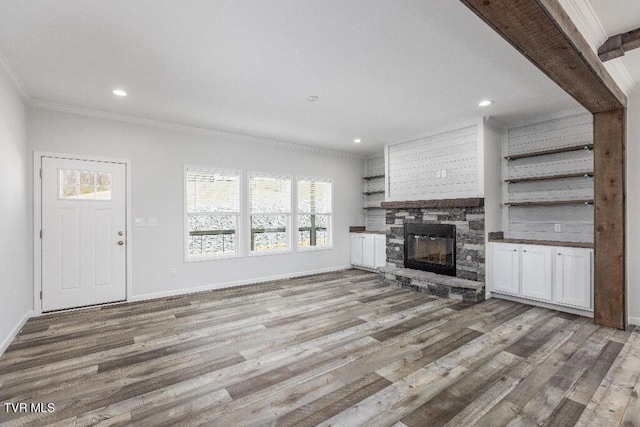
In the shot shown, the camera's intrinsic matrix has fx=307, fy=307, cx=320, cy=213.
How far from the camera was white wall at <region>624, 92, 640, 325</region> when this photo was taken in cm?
353

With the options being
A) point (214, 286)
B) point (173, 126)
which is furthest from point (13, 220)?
point (214, 286)

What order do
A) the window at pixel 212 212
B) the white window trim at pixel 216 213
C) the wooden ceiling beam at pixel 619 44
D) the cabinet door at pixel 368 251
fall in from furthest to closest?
the cabinet door at pixel 368 251, the window at pixel 212 212, the white window trim at pixel 216 213, the wooden ceiling beam at pixel 619 44

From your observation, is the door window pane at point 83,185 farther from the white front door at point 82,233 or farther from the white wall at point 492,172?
the white wall at point 492,172

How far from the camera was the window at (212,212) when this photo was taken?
513cm

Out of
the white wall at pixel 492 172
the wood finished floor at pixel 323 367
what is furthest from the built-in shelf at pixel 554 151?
the wood finished floor at pixel 323 367

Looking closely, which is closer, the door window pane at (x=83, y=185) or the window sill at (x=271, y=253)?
the door window pane at (x=83, y=185)

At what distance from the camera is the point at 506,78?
3.26 meters

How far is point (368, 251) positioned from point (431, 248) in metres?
1.60

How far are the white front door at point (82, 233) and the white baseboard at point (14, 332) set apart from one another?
0.61ft

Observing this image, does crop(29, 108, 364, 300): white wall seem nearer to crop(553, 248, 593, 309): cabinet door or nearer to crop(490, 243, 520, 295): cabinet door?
crop(490, 243, 520, 295): cabinet door

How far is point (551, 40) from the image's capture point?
1.99 meters

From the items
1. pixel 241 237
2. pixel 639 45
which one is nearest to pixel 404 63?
pixel 639 45

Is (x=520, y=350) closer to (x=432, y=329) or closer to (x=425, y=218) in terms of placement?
(x=432, y=329)

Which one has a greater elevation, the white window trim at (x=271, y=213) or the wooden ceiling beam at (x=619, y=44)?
the wooden ceiling beam at (x=619, y=44)
